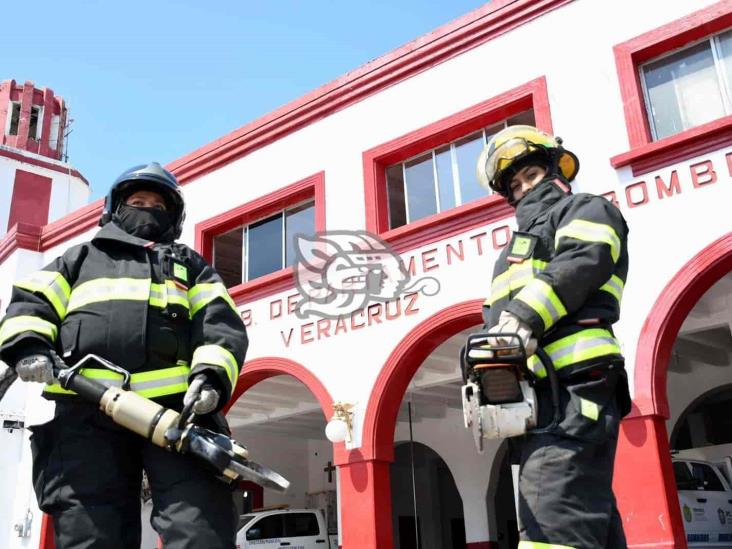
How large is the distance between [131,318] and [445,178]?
23.7ft

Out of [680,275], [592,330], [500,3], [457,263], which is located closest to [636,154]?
[680,275]

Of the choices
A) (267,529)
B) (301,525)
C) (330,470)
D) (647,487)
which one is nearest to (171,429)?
(647,487)

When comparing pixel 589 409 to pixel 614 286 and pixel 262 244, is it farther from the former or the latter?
pixel 262 244

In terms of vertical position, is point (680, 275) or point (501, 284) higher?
point (680, 275)

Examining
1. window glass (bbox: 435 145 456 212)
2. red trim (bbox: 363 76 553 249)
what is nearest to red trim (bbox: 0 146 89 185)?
red trim (bbox: 363 76 553 249)

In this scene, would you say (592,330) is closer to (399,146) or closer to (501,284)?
(501,284)

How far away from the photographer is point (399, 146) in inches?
395

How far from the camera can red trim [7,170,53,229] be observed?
85.1ft

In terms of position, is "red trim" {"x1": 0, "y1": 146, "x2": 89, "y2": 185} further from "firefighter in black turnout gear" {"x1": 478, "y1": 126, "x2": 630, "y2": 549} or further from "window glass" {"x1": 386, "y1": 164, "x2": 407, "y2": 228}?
"firefighter in black turnout gear" {"x1": 478, "y1": 126, "x2": 630, "y2": 549}

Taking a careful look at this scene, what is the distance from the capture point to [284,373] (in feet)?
34.1

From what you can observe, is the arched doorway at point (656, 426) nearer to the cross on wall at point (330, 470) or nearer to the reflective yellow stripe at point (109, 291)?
the reflective yellow stripe at point (109, 291)

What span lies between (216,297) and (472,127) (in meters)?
6.85

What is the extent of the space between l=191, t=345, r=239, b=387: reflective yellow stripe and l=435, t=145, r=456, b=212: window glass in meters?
6.95

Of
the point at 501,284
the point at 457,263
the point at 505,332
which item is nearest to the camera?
the point at 505,332
